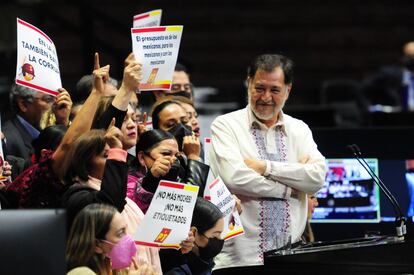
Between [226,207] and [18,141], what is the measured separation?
1.60 metres

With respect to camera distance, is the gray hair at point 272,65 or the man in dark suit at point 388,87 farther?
the man in dark suit at point 388,87

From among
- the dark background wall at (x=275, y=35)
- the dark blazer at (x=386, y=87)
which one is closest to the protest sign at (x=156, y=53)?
the dark blazer at (x=386, y=87)

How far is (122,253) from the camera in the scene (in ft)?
16.8

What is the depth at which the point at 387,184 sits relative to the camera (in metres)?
8.30

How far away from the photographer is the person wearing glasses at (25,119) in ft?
23.8

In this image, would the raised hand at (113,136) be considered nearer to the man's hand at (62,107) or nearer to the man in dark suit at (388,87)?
the man's hand at (62,107)

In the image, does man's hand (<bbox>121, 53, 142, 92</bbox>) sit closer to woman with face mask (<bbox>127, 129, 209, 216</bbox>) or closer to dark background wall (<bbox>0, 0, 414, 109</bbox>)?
woman with face mask (<bbox>127, 129, 209, 216</bbox>)

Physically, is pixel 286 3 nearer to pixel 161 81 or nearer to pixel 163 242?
A: pixel 161 81

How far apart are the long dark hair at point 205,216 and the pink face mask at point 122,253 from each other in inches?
37.8

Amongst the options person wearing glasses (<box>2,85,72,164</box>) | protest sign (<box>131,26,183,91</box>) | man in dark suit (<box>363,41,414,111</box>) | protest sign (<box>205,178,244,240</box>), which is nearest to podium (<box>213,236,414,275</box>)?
protest sign (<box>205,178,244,240</box>)

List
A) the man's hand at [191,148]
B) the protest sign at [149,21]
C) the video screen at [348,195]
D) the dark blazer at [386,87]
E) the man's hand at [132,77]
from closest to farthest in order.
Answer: the man's hand at [132,77] < the man's hand at [191,148] < the protest sign at [149,21] < the video screen at [348,195] < the dark blazer at [386,87]

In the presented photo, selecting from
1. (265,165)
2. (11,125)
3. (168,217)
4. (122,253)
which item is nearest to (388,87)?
(11,125)

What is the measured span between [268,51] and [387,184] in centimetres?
744

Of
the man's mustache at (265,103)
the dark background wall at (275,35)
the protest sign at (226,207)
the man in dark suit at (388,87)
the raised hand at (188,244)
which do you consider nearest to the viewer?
the raised hand at (188,244)
